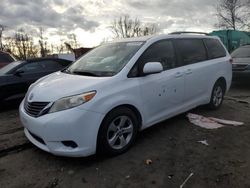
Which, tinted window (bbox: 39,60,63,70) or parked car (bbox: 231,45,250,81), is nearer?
tinted window (bbox: 39,60,63,70)

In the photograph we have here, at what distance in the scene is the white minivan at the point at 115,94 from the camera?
3.53 metres

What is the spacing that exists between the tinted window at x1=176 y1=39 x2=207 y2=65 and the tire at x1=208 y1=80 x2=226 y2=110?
764 millimetres

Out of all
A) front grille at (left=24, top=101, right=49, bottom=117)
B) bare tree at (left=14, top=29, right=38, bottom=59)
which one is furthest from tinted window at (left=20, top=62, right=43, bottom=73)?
bare tree at (left=14, top=29, right=38, bottom=59)

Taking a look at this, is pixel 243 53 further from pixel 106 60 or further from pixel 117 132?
pixel 117 132

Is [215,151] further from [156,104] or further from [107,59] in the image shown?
[107,59]

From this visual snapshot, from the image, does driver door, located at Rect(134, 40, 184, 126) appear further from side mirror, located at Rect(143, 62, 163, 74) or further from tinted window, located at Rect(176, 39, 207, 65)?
tinted window, located at Rect(176, 39, 207, 65)

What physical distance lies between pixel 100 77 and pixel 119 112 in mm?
573

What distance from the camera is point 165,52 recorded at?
4.86 m

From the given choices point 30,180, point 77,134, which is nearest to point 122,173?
point 77,134

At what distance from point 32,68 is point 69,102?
170 inches

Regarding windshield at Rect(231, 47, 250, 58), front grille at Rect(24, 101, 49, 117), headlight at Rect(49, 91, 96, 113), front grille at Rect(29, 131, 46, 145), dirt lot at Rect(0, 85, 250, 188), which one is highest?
windshield at Rect(231, 47, 250, 58)

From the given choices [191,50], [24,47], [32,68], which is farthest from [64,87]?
[24,47]

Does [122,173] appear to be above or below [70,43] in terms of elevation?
below

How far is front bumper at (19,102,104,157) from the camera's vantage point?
3439mm
